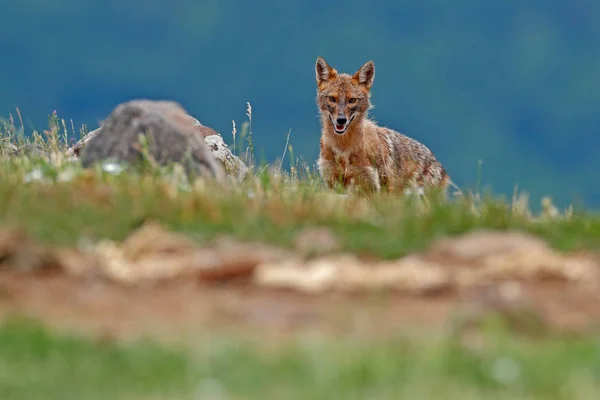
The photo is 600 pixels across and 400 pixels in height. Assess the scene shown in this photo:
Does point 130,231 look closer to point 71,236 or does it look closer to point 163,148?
point 71,236

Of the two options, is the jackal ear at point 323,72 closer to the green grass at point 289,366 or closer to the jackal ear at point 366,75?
the jackal ear at point 366,75

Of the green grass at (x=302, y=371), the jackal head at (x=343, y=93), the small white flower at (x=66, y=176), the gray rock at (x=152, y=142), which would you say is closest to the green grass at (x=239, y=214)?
the small white flower at (x=66, y=176)

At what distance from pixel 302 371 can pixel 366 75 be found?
31.3 ft

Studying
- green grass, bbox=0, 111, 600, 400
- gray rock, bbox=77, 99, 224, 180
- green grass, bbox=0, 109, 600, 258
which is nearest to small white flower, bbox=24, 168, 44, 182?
green grass, bbox=0, 109, 600, 258

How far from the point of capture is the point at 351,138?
557 inches

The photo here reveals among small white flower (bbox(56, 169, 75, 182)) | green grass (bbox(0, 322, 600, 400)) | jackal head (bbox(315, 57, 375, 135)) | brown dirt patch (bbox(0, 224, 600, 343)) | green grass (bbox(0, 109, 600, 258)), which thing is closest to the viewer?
green grass (bbox(0, 322, 600, 400))

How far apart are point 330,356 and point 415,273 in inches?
74.0

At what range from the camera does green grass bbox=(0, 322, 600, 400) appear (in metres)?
4.68

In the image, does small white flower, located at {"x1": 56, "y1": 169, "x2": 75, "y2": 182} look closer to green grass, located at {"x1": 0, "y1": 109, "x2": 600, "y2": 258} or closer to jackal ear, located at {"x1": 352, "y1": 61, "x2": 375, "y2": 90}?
green grass, located at {"x1": 0, "y1": 109, "x2": 600, "y2": 258}

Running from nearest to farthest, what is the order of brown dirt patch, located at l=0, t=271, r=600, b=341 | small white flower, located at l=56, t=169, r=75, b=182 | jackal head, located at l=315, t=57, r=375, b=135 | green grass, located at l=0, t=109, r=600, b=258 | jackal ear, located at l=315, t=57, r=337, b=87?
brown dirt patch, located at l=0, t=271, r=600, b=341 < green grass, located at l=0, t=109, r=600, b=258 < small white flower, located at l=56, t=169, r=75, b=182 < jackal head, located at l=315, t=57, r=375, b=135 < jackal ear, located at l=315, t=57, r=337, b=87

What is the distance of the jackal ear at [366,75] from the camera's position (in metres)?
13.9

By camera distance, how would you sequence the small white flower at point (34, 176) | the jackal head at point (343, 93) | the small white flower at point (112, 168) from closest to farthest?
the small white flower at point (34, 176), the small white flower at point (112, 168), the jackal head at point (343, 93)

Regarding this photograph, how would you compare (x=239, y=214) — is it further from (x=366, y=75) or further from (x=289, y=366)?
(x=366, y=75)

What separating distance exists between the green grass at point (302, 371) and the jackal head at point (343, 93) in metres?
8.57
